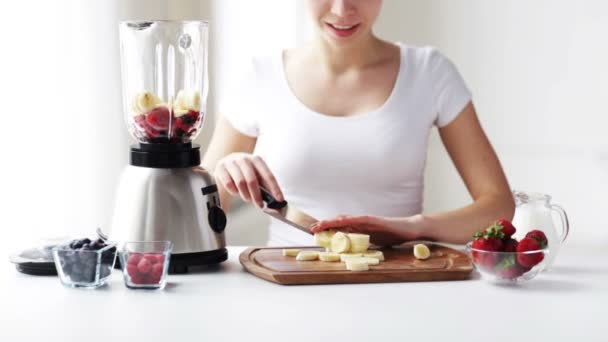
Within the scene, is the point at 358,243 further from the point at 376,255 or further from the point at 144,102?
the point at 144,102

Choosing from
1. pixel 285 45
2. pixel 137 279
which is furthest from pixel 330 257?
pixel 285 45

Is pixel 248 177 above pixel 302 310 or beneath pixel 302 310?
above

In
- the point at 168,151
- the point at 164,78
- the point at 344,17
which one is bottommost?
the point at 168,151

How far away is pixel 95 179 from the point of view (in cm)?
324

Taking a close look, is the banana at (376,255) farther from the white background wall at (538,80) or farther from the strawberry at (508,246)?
the white background wall at (538,80)

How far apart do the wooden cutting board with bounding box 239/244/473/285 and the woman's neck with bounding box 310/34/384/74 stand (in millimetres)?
771

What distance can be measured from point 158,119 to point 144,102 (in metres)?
0.05

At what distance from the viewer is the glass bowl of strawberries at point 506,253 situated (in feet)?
5.83

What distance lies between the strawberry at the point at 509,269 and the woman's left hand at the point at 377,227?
0.33 meters

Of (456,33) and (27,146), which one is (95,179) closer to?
(27,146)

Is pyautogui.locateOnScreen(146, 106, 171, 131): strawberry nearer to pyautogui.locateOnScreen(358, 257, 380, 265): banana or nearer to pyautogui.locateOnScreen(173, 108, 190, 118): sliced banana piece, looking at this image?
pyautogui.locateOnScreen(173, 108, 190, 118): sliced banana piece

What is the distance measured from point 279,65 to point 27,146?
2.91ft

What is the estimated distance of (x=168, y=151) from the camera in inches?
75.4

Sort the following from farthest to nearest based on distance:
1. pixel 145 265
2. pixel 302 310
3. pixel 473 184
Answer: pixel 473 184, pixel 145 265, pixel 302 310
